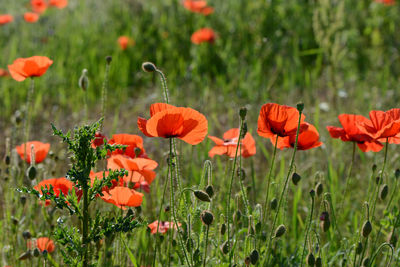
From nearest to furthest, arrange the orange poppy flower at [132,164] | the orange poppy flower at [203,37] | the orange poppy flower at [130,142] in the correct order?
the orange poppy flower at [132,164]
the orange poppy flower at [130,142]
the orange poppy flower at [203,37]

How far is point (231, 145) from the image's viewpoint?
1823 mm

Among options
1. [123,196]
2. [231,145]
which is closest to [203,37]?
[231,145]

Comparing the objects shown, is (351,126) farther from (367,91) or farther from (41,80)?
(41,80)

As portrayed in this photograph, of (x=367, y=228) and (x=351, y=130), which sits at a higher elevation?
(x=351, y=130)

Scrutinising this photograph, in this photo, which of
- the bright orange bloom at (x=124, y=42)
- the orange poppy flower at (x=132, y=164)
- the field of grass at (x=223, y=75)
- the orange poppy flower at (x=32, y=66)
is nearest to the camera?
the orange poppy flower at (x=132, y=164)

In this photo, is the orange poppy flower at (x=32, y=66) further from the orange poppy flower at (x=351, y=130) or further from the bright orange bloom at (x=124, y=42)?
the bright orange bloom at (x=124, y=42)

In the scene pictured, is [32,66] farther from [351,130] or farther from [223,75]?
[223,75]

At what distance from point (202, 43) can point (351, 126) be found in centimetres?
346

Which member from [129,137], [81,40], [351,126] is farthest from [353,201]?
[81,40]

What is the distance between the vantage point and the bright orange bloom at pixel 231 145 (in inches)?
72.3

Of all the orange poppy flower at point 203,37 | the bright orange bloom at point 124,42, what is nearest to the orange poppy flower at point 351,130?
the orange poppy flower at point 203,37

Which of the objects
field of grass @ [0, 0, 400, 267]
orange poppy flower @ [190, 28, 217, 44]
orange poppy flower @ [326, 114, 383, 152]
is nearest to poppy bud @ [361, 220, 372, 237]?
orange poppy flower @ [326, 114, 383, 152]

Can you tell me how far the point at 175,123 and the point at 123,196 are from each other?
0.27 m

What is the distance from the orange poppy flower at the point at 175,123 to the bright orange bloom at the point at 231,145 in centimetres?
24
